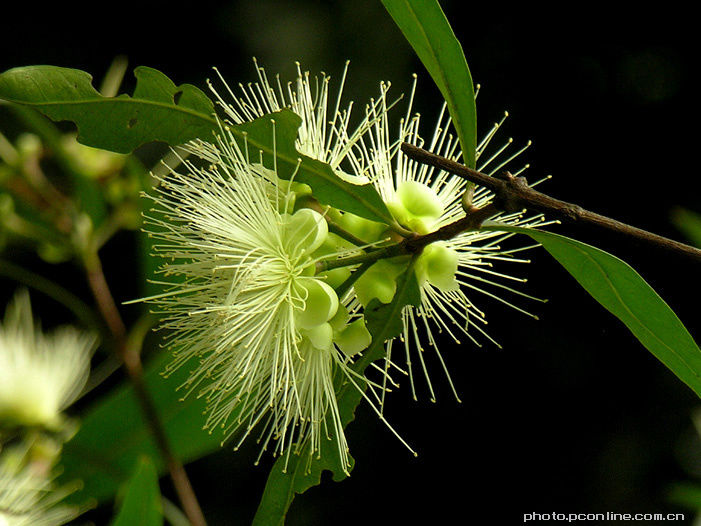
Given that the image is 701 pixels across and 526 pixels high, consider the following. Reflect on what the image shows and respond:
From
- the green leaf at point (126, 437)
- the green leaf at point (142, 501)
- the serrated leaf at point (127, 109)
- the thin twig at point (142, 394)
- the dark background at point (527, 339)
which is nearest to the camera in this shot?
the serrated leaf at point (127, 109)

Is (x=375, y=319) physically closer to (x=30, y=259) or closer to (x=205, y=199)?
(x=205, y=199)

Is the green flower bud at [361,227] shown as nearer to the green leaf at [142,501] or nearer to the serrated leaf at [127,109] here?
the serrated leaf at [127,109]

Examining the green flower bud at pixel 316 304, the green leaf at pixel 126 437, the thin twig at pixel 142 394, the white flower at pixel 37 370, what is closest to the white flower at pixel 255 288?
the green flower bud at pixel 316 304

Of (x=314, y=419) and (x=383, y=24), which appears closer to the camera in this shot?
(x=314, y=419)

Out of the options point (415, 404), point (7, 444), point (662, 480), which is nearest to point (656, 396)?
point (662, 480)

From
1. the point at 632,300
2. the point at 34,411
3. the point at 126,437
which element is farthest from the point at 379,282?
the point at 34,411

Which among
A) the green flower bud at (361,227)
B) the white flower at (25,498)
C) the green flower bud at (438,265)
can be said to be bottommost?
the green flower bud at (438,265)
